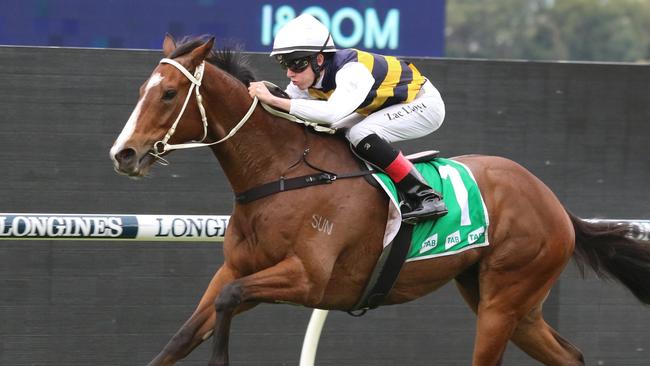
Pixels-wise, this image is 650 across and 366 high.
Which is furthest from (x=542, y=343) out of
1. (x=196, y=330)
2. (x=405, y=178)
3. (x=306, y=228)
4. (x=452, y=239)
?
(x=196, y=330)

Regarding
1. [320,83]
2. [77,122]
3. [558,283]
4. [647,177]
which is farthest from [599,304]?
[77,122]

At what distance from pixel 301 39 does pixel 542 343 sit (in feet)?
6.17

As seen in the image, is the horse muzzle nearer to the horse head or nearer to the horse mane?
the horse head

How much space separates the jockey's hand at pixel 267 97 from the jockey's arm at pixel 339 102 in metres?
0.02

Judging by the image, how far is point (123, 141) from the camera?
14.6ft

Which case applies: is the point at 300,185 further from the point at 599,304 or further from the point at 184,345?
the point at 599,304

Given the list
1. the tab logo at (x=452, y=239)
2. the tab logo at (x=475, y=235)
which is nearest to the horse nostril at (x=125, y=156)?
the tab logo at (x=452, y=239)

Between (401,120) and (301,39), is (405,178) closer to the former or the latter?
(401,120)

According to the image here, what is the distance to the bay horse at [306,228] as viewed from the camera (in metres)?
4.64

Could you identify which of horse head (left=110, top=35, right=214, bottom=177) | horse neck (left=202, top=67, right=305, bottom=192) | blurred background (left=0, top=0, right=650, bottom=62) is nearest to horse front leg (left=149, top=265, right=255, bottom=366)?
horse neck (left=202, top=67, right=305, bottom=192)

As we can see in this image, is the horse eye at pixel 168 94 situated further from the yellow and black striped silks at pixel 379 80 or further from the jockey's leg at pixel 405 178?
the jockey's leg at pixel 405 178

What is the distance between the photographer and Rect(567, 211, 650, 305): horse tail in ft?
19.0

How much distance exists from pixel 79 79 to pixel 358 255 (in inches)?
82.3

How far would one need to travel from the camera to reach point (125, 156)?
4.45 metres
